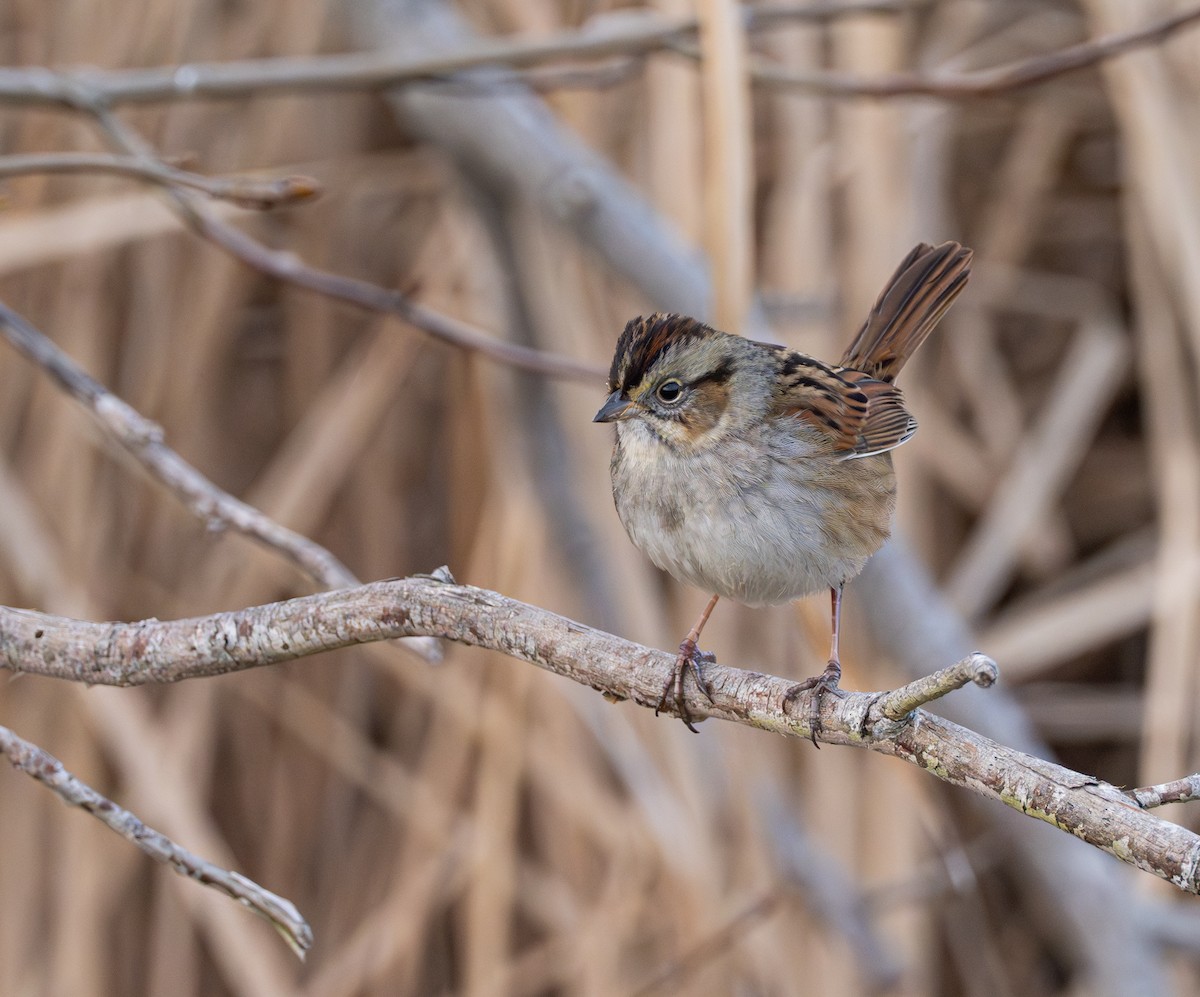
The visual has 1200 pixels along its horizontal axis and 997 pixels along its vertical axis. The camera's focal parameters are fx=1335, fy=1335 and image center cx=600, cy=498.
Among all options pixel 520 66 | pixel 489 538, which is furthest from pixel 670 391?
pixel 489 538

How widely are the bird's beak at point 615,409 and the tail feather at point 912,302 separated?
488 mm

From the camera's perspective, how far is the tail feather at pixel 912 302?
194cm

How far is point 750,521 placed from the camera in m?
1.57

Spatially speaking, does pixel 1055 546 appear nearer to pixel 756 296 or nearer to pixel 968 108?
pixel 968 108

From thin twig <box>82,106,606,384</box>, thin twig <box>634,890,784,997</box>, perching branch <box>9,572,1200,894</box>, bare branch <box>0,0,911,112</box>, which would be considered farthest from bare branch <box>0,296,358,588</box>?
thin twig <box>634,890,784,997</box>

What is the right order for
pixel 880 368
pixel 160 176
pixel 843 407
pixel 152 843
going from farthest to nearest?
pixel 880 368 → pixel 843 407 → pixel 160 176 → pixel 152 843

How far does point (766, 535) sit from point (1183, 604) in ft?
3.90

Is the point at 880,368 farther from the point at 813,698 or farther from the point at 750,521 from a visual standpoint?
the point at 813,698

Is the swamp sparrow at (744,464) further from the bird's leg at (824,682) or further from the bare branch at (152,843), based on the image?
the bare branch at (152,843)

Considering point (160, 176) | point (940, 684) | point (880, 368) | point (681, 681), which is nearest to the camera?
point (940, 684)

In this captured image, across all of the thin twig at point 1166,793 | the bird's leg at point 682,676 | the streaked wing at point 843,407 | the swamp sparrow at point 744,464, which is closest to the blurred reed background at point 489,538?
the streaked wing at point 843,407

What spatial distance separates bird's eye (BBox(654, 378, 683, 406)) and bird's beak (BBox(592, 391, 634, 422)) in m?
0.04

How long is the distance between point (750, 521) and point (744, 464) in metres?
0.09

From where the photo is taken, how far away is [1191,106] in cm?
246
